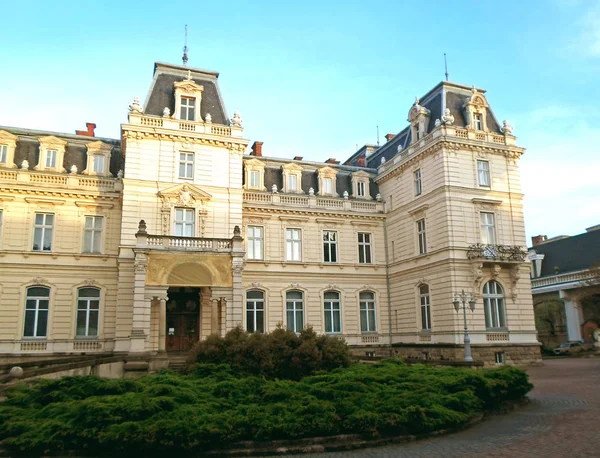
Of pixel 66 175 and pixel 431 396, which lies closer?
pixel 431 396

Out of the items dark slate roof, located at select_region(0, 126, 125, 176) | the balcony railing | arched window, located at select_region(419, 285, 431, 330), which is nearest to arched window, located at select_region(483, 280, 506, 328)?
Result: the balcony railing

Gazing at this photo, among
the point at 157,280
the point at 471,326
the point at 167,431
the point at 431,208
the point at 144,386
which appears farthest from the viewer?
the point at 431,208

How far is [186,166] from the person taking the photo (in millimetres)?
31031

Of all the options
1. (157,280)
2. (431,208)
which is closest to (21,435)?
(157,280)

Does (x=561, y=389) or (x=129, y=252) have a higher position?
(x=129, y=252)

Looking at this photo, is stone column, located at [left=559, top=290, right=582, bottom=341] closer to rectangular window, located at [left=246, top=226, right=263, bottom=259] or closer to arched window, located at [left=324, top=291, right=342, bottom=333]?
arched window, located at [left=324, top=291, right=342, bottom=333]

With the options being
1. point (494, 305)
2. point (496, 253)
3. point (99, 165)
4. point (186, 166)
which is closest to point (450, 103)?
point (496, 253)

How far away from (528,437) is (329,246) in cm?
2506

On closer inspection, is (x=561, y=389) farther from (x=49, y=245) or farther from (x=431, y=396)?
(x=49, y=245)

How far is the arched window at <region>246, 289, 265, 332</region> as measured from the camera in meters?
33.1

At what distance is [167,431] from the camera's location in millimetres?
10086

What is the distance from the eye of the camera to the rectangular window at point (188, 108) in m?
31.8

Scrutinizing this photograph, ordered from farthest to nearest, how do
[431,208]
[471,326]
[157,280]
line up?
[431,208]
[471,326]
[157,280]

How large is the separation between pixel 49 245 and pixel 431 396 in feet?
81.9
